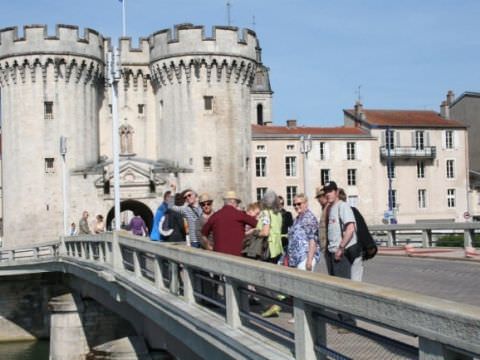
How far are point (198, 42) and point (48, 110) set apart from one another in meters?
8.61

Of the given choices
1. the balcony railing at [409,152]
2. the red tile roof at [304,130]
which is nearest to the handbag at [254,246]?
the red tile roof at [304,130]

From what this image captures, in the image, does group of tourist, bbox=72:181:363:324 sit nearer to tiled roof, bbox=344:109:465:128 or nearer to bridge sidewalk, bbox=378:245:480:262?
bridge sidewalk, bbox=378:245:480:262

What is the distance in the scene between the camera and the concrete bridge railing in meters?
4.07

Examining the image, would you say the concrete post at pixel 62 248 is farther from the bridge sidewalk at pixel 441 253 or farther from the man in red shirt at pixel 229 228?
the man in red shirt at pixel 229 228

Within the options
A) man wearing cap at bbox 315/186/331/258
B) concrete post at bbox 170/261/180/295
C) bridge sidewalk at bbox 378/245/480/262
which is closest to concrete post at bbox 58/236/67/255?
bridge sidewalk at bbox 378/245/480/262

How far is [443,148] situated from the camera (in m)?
65.7

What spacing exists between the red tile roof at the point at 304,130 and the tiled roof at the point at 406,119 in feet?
5.30

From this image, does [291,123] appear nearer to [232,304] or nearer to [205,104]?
[205,104]

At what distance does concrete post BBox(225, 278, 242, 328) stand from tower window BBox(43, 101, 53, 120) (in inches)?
1461

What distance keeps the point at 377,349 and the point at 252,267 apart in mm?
2028

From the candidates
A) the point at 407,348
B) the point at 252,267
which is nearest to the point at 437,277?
the point at 252,267

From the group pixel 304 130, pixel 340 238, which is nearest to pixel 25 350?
pixel 340 238

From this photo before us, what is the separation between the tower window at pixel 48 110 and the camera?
143ft

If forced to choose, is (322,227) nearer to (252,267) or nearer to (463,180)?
(252,267)
